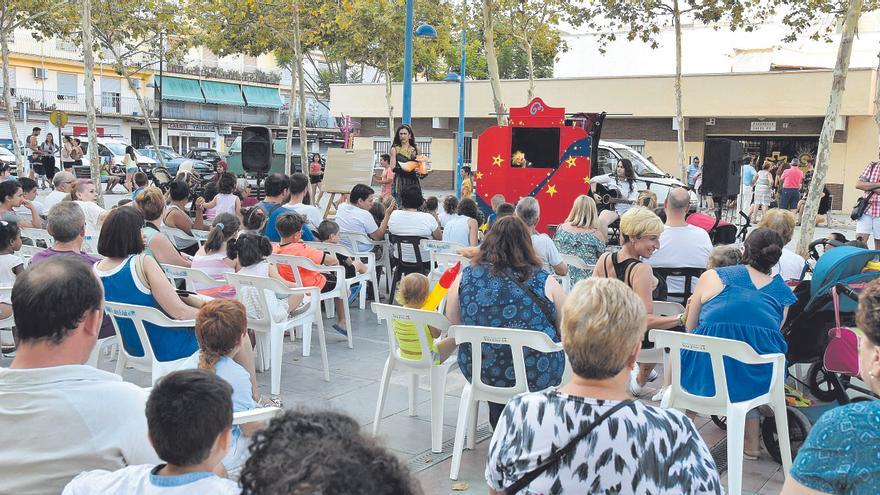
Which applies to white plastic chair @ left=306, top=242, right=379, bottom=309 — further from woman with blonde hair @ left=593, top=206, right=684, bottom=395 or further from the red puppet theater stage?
the red puppet theater stage

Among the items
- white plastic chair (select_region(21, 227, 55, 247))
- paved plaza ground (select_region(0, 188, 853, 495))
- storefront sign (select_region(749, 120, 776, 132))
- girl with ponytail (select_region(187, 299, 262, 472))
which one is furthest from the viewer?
storefront sign (select_region(749, 120, 776, 132))

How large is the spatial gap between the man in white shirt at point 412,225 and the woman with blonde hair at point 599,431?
5.88 metres

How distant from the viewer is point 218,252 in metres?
6.73

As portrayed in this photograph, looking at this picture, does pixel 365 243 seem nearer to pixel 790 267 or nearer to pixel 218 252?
pixel 218 252

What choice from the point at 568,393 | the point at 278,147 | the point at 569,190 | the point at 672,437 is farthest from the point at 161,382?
the point at 278,147

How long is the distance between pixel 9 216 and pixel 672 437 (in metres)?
7.48

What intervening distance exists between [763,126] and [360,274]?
2365cm

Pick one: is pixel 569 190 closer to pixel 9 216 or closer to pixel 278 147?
pixel 9 216

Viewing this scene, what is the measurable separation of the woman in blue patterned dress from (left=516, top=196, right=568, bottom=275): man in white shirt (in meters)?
1.91

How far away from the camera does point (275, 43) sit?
2356 cm

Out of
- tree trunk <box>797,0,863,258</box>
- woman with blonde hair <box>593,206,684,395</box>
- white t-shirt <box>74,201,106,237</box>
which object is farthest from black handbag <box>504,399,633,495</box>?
tree trunk <box>797,0,863,258</box>

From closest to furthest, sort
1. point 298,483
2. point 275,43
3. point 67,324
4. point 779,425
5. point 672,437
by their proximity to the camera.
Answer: point 298,483 → point 672,437 → point 67,324 → point 779,425 → point 275,43

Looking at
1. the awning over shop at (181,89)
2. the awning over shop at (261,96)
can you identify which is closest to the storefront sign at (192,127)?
the awning over shop at (181,89)

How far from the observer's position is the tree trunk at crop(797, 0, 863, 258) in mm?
10883
